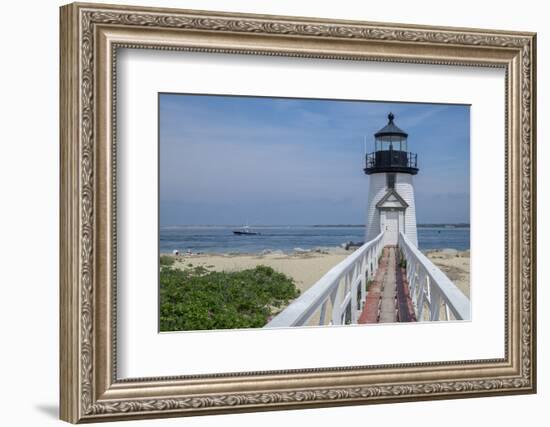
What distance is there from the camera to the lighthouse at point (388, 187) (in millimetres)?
4438

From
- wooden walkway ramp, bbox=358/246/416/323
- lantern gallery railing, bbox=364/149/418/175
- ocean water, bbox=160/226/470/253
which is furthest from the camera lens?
wooden walkway ramp, bbox=358/246/416/323

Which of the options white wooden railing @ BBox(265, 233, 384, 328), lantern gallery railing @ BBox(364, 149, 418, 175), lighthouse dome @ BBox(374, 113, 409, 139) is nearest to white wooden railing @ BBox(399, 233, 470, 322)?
white wooden railing @ BBox(265, 233, 384, 328)

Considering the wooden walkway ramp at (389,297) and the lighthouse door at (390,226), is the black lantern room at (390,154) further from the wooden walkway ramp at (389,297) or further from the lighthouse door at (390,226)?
the wooden walkway ramp at (389,297)

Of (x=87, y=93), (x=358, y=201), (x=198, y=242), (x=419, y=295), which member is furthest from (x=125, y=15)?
(x=419, y=295)

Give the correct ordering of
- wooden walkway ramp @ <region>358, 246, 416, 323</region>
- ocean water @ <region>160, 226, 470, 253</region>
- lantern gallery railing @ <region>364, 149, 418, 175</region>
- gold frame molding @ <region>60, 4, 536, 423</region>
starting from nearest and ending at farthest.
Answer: gold frame molding @ <region>60, 4, 536, 423</region> < ocean water @ <region>160, 226, 470, 253</region> < lantern gallery railing @ <region>364, 149, 418, 175</region> < wooden walkway ramp @ <region>358, 246, 416, 323</region>

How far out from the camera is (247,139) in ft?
14.2

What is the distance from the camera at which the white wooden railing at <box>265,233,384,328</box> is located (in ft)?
14.5

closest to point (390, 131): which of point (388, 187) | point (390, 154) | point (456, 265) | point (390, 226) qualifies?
point (390, 154)

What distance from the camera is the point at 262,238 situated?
4.33 m

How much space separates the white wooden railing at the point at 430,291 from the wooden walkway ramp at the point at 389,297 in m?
0.04

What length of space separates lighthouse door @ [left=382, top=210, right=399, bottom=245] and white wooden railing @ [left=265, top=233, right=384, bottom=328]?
3 centimetres

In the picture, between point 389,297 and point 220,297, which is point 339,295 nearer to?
point 389,297

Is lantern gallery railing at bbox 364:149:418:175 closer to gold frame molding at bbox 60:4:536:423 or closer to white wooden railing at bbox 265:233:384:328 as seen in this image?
white wooden railing at bbox 265:233:384:328

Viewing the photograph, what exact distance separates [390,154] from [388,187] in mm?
171
